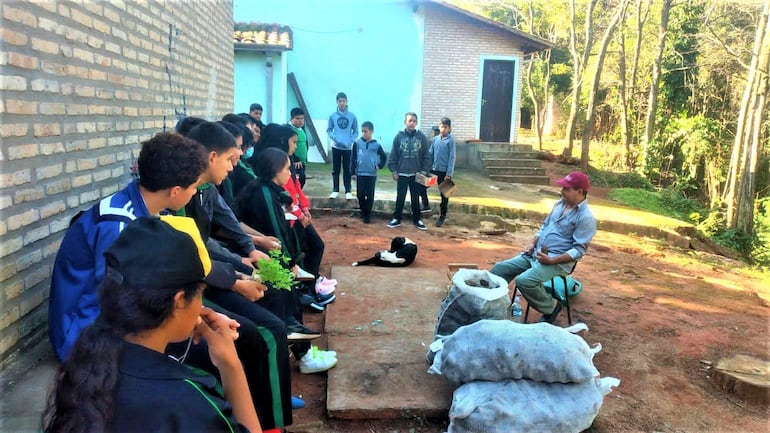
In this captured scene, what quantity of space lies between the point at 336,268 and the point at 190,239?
4.49 meters

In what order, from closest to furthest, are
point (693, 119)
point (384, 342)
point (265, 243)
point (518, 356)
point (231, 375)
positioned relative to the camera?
point (231, 375) < point (518, 356) < point (265, 243) < point (384, 342) < point (693, 119)

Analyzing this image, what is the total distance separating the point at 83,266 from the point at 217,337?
784mm

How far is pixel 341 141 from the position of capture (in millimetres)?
10180

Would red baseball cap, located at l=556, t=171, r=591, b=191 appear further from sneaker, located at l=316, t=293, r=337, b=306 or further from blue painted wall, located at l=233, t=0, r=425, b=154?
blue painted wall, located at l=233, t=0, r=425, b=154

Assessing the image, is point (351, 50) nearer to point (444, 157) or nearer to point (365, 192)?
point (444, 157)

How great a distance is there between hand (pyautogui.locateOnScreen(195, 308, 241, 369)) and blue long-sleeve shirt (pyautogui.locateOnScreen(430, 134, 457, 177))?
7828 millimetres

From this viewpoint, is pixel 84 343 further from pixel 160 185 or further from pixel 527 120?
pixel 527 120

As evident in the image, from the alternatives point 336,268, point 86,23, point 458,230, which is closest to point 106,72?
point 86,23

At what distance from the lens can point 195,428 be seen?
1.32m

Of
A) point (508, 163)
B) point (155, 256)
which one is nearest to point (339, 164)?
point (508, 163)

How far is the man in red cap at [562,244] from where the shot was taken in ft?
14.8

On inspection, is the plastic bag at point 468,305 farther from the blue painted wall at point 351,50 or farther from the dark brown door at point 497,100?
the dark brown door at point 497,100

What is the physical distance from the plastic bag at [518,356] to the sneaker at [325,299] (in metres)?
1.91

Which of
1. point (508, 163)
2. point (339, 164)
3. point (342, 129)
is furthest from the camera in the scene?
point (508, 163)
